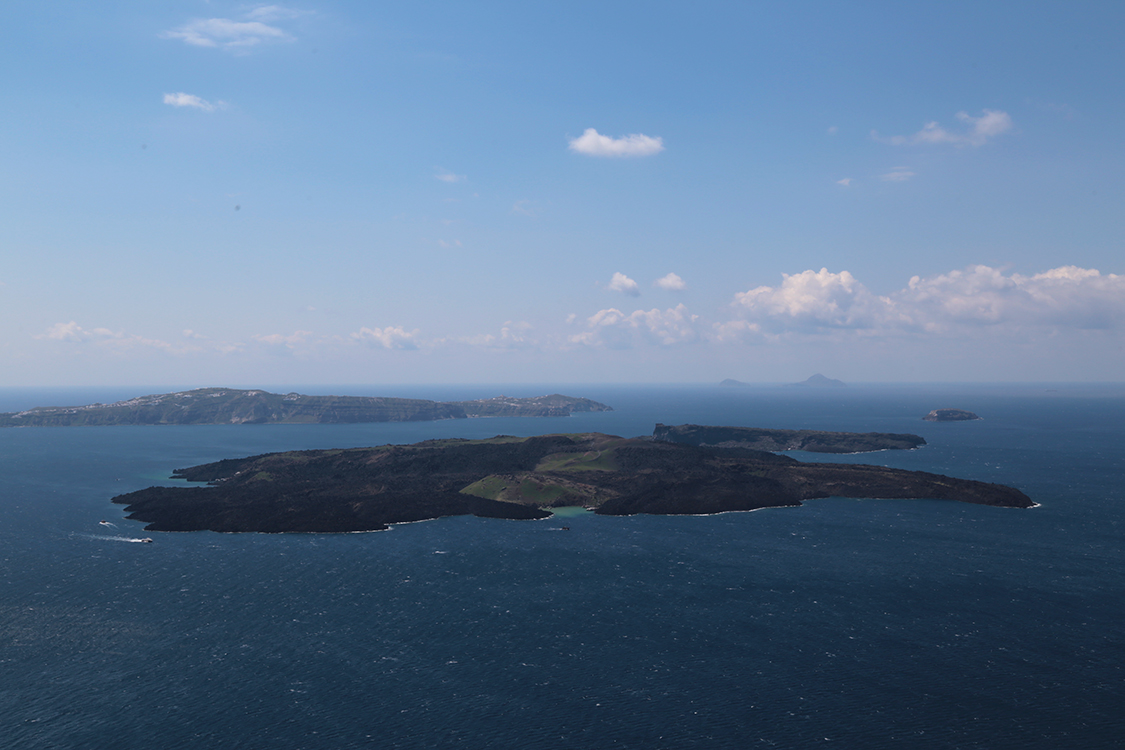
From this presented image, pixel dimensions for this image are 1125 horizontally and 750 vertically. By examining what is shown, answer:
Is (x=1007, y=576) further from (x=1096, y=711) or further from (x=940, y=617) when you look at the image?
(x=1096, y=711)

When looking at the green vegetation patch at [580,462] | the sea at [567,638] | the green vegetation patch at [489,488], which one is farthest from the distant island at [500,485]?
the sea at [567,638]

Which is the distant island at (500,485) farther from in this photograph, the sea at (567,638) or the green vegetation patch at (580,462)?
the sea at (567,638)

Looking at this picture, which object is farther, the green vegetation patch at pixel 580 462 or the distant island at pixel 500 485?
the green vegetation patch at pixel 580 462

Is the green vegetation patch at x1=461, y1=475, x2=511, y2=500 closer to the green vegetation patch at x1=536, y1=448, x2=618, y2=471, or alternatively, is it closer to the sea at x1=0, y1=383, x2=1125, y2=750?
the green vegetation patch at x1=536, y1=448, x2=618, y2=471

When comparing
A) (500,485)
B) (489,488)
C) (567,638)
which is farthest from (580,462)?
(567,638)

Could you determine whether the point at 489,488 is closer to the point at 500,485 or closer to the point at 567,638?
the point at 500,485

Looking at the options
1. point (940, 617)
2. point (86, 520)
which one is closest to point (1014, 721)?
point (940, 617)

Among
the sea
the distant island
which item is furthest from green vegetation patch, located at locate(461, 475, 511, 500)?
the sea
